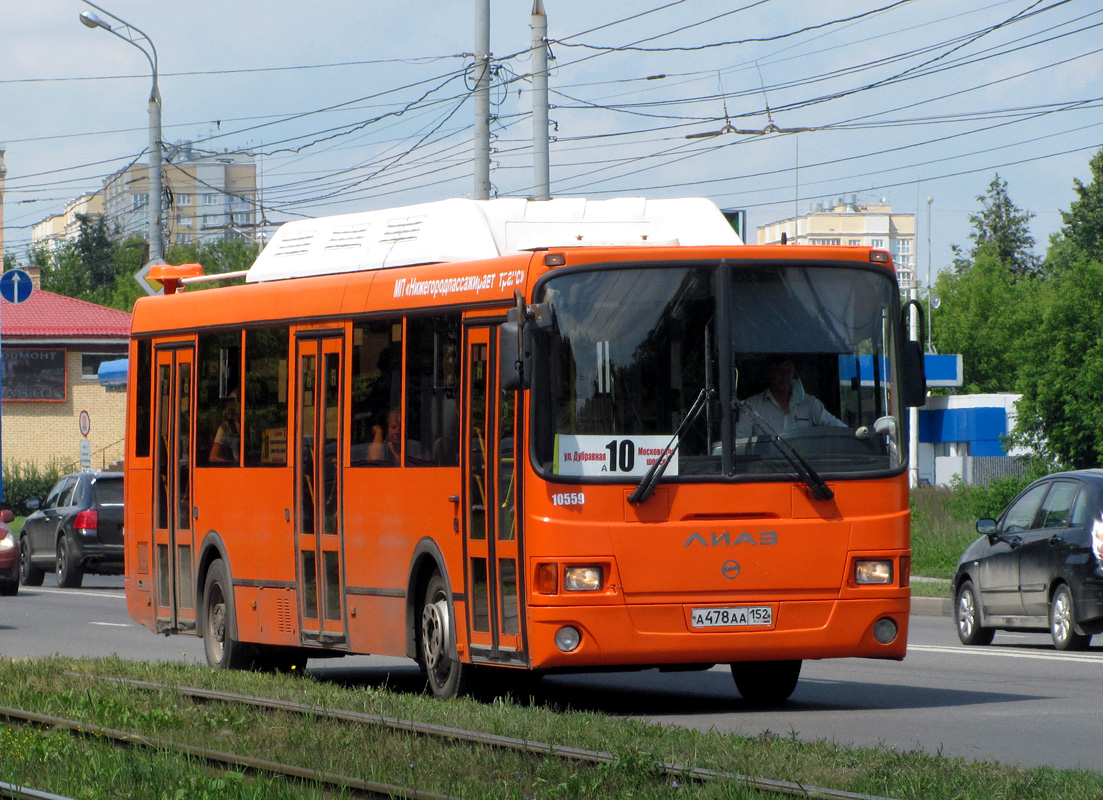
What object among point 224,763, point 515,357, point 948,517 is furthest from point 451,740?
point 948,517

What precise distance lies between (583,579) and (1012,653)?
7063 millimetres

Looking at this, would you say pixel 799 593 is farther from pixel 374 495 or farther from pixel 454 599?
pixel 374 495

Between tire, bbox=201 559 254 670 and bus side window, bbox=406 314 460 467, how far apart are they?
300cm

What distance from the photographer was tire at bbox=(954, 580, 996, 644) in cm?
1823

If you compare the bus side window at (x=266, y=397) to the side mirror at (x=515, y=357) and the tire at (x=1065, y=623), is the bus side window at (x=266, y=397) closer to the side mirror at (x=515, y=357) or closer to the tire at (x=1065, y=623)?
the side mirror at (x=515, y=357)

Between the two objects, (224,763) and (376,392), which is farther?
(376,392)

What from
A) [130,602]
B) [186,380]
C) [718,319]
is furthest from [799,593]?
[130,602]

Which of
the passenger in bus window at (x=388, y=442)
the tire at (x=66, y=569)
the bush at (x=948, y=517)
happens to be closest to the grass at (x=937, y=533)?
the bush at (x=948, y=517)

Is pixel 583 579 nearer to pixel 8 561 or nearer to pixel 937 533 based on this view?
pixel 8 561

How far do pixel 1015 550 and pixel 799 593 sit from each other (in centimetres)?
747

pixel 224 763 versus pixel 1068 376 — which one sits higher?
pixel 1068 376

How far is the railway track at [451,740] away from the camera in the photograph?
23.7 feet

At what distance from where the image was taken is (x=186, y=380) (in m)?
15.0

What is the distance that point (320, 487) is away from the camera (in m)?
13.0
